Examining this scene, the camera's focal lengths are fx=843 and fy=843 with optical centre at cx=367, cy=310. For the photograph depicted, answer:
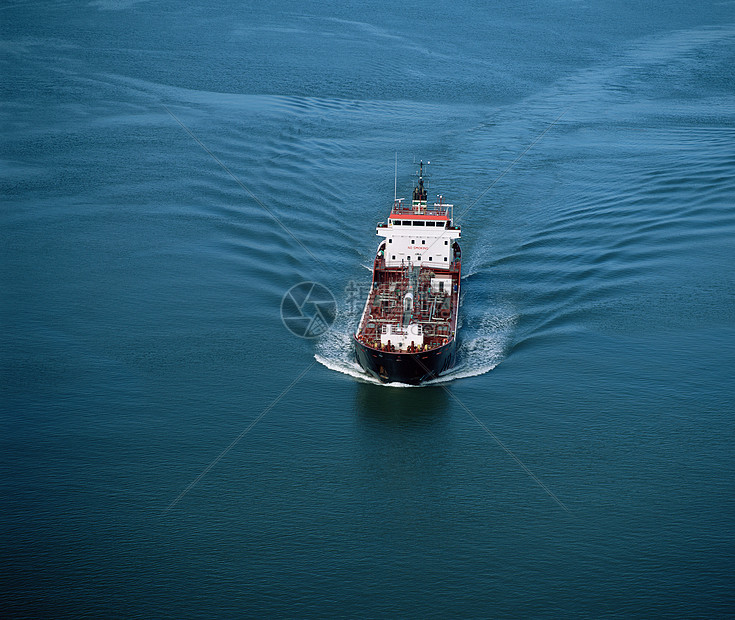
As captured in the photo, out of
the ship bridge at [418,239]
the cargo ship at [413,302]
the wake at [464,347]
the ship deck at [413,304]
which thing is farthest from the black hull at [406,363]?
the ship bridge at [418,239]

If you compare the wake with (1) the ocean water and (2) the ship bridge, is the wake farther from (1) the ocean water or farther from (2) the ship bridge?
(2) the ship bridge

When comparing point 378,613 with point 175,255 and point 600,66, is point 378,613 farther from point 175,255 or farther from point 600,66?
point 600,66

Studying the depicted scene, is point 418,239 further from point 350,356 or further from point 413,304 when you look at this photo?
point 350,356

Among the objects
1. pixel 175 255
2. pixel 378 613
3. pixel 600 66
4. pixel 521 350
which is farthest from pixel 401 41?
pixel 378 613

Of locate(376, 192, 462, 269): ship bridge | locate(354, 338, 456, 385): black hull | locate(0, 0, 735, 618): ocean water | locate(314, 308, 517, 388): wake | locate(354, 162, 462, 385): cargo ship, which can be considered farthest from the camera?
locate(376, 192, 462, 269): ship bridge

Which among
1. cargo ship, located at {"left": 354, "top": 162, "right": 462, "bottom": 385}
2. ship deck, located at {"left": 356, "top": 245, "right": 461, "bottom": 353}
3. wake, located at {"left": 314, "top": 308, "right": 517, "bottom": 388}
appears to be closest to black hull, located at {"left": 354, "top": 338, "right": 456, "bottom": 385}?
cargo ship, located at {"left": 354, "top": 162, "right": 462, "bottom": 385}

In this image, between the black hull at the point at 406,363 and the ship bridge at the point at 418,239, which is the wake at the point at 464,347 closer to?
the black hull at the point at 406,363

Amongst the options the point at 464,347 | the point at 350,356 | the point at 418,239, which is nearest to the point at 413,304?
the point at 464,347
